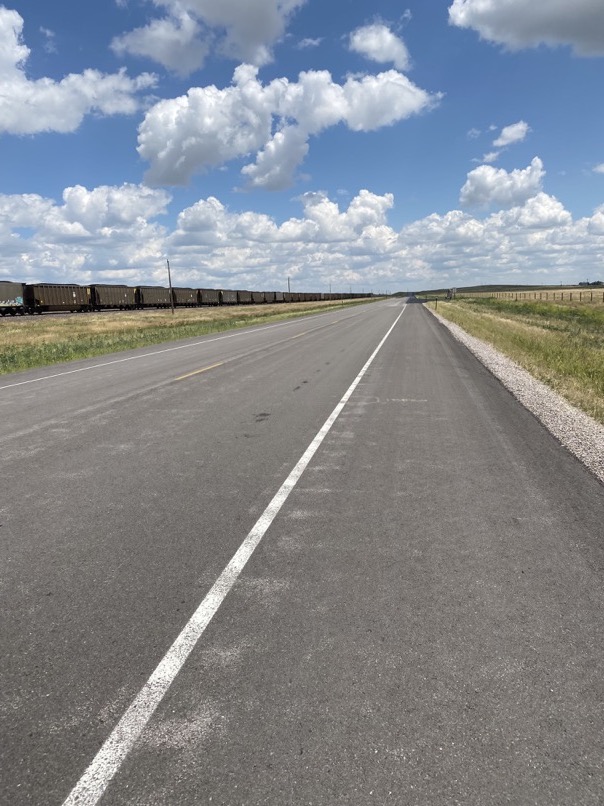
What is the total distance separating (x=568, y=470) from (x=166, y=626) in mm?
4808

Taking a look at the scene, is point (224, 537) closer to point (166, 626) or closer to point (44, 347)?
point (166, 626)

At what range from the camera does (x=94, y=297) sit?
181ft

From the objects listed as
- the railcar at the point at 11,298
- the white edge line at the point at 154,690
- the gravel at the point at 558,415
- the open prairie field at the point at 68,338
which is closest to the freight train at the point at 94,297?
the railcar at the point at 11,298

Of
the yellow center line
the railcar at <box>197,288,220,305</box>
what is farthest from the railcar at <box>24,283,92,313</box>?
the yellow center line

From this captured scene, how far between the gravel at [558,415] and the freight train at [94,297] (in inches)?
1778

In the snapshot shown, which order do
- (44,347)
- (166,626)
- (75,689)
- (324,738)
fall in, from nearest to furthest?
1. (324,738)
2. (75,689)
3. (166,626)
4. (44,347)

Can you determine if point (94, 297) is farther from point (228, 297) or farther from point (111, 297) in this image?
point (228, 297)

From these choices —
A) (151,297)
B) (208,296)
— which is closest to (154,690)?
(151,297)

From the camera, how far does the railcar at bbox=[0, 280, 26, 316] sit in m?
45.5

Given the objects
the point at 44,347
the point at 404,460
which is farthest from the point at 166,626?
the point at 44,347

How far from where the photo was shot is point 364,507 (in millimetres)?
4852

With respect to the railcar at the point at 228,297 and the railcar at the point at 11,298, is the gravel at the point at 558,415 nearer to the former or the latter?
the railcar at the point at 11,298

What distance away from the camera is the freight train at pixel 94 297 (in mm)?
47062

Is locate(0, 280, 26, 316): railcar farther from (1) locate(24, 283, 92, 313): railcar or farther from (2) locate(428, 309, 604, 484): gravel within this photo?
(2) locate(428, 309, 604, 484): gravel
